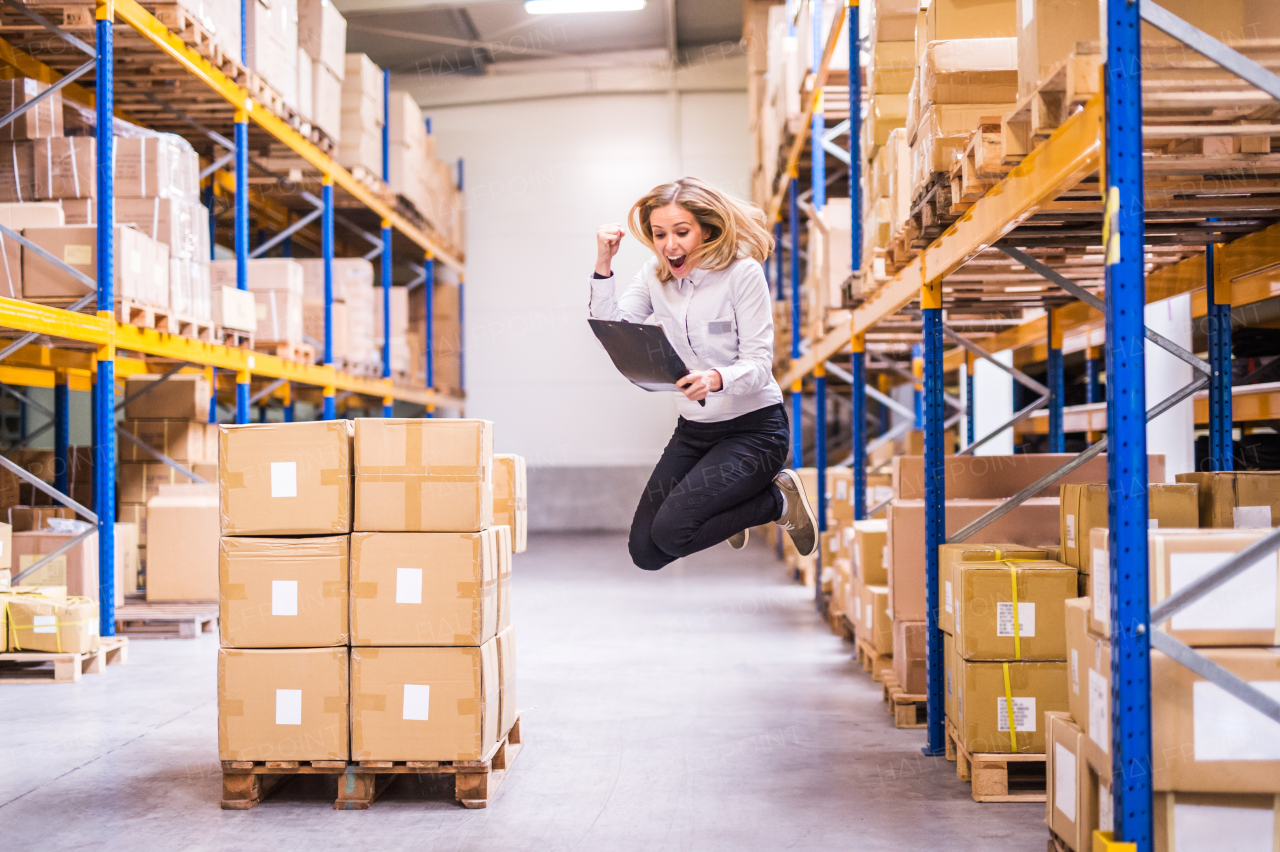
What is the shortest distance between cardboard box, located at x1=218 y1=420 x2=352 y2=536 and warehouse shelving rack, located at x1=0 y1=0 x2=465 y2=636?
8.58 ft

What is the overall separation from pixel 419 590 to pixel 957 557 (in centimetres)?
204

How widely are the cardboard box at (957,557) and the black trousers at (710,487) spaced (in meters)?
0.73

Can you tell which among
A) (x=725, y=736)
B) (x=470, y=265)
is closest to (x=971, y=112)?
(x=725, y=736)

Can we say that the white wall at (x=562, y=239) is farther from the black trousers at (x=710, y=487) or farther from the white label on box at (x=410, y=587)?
the white label on box at (x=410, y=587)

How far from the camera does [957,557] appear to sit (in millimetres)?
3951

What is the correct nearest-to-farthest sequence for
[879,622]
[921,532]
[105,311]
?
[921,532] < [879,622] < [105,311]

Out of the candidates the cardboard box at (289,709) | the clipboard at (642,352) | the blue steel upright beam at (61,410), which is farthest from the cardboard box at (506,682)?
the blue steel upright beam at (61,410)

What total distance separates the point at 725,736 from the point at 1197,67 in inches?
123

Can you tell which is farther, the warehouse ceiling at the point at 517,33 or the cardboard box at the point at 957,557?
the warehouse ceiling at the point at 517,33

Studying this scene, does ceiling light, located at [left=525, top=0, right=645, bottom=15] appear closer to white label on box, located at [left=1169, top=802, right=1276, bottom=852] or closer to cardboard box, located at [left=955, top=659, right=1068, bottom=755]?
cardboard box, located at [left=955, top=659, right=1068, bottom=755]

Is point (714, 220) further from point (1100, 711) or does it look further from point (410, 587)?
→ point (1100, 711)


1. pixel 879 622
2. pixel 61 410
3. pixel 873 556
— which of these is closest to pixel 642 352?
pixel 879 622

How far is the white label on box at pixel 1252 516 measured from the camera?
321cm

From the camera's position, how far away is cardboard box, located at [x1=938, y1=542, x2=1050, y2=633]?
12.8 ft
